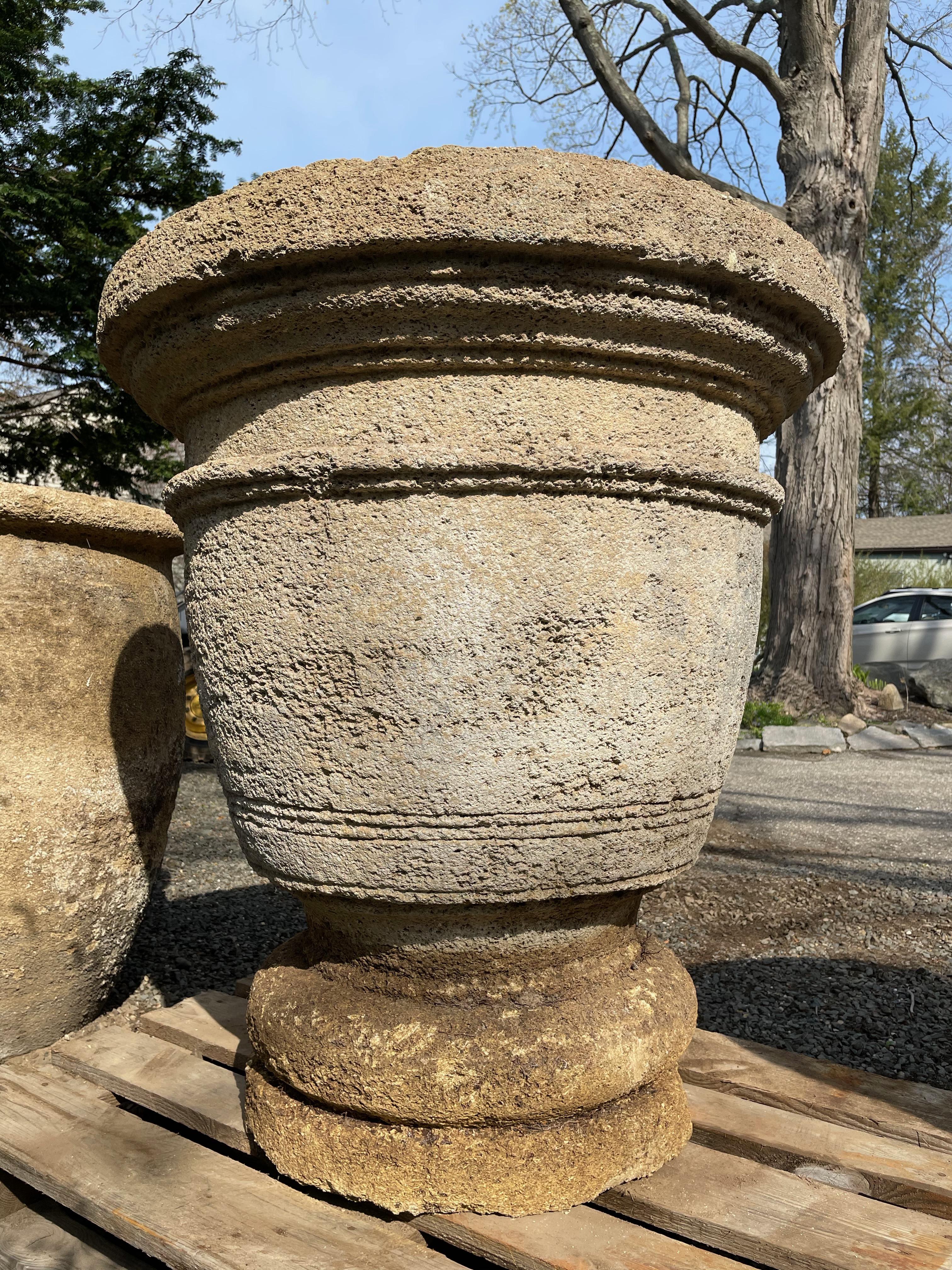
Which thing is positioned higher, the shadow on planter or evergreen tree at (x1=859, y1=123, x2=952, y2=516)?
evergreen tree at (x1=859, y1=123, x2=952, y2=516)

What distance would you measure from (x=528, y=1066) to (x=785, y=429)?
7296 millimetres

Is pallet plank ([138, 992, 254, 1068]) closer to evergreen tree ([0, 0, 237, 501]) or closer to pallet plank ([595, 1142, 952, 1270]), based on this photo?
pallet plank ([595, 1142, 952, 1270])

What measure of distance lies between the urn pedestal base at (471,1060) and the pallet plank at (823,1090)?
220mm

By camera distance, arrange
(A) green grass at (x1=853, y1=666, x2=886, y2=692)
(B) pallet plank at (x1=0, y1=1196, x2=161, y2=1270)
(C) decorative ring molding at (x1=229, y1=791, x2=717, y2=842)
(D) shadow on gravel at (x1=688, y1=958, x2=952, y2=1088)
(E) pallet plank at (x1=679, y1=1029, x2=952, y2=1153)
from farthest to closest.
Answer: (A) green grass at (x1=853, y1=666, x2=886, y2=692), (D) shadow on gravel at (x1=688, y1=958, x2=952, y2=1088), (E) pallet plank at (x1=679, y1=1029, x2=952, y2=1153), (B) pallet plank at (x1=0, y1=1196, x2=161, y2=1270), (C) decorative ring molding at (x1=229, y1=791, x2=717, y2=842)

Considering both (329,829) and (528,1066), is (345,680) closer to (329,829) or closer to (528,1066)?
(329,829)

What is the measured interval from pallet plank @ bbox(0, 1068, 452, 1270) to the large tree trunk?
7.16m

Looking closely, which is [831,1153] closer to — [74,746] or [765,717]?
[74,746]

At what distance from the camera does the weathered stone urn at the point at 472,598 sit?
4.49 ft

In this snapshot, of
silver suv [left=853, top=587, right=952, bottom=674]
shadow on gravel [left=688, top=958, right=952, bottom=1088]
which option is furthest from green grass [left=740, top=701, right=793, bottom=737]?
shadow on gravel [left=688, top=958, right=952, bottom=1088]

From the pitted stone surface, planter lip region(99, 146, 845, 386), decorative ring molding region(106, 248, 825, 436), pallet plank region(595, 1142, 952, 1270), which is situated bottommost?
pallet plank region(595, 1142, 952, 1270)

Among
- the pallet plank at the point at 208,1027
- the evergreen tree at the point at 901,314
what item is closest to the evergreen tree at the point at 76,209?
the pallet plank at the point at 208,1027

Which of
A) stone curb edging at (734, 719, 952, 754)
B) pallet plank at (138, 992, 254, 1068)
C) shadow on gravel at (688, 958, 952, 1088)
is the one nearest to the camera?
pallet plank at (138, 992, 254, 1068)

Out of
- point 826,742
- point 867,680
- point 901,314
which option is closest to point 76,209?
point 826,742

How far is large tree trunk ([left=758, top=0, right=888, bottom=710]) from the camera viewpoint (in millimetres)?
7516
